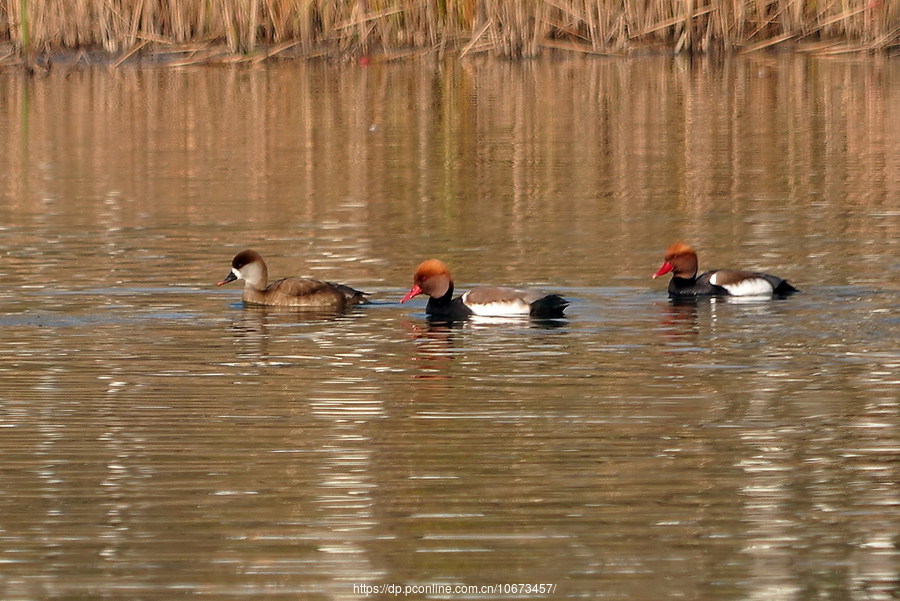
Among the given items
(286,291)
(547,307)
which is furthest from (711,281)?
(286,291)

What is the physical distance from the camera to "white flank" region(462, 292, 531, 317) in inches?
377

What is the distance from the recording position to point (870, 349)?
8.55 metres

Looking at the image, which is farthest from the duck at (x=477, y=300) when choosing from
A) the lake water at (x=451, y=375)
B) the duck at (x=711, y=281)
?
the duck at (x=711, y=281)

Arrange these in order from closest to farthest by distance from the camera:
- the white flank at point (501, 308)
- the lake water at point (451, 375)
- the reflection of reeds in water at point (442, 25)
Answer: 1. the lake water at point (451, 375)
2. the white flank at point (501, 308)
3. the reflection of reeds in water at point (442, 25)

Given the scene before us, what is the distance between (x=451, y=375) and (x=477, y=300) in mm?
1760

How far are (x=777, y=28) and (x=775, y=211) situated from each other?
13.4m

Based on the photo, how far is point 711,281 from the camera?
10344 mm

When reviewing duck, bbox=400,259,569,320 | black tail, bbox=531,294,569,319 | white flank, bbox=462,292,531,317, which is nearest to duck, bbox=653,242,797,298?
duck, bbox=400,259,569,320

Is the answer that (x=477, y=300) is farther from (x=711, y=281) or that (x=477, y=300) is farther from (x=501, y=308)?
(x=711, y=281)

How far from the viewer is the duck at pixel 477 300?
959cm

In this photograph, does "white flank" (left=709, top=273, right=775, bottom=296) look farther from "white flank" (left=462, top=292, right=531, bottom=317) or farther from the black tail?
"white flank" (left=462, top=292, right=531, bottom=317)

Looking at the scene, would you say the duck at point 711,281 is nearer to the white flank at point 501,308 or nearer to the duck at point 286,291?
the white flank at point 501,308

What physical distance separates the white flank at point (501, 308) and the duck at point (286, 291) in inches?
25.2

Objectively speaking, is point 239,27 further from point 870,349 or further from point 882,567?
point 882,567
